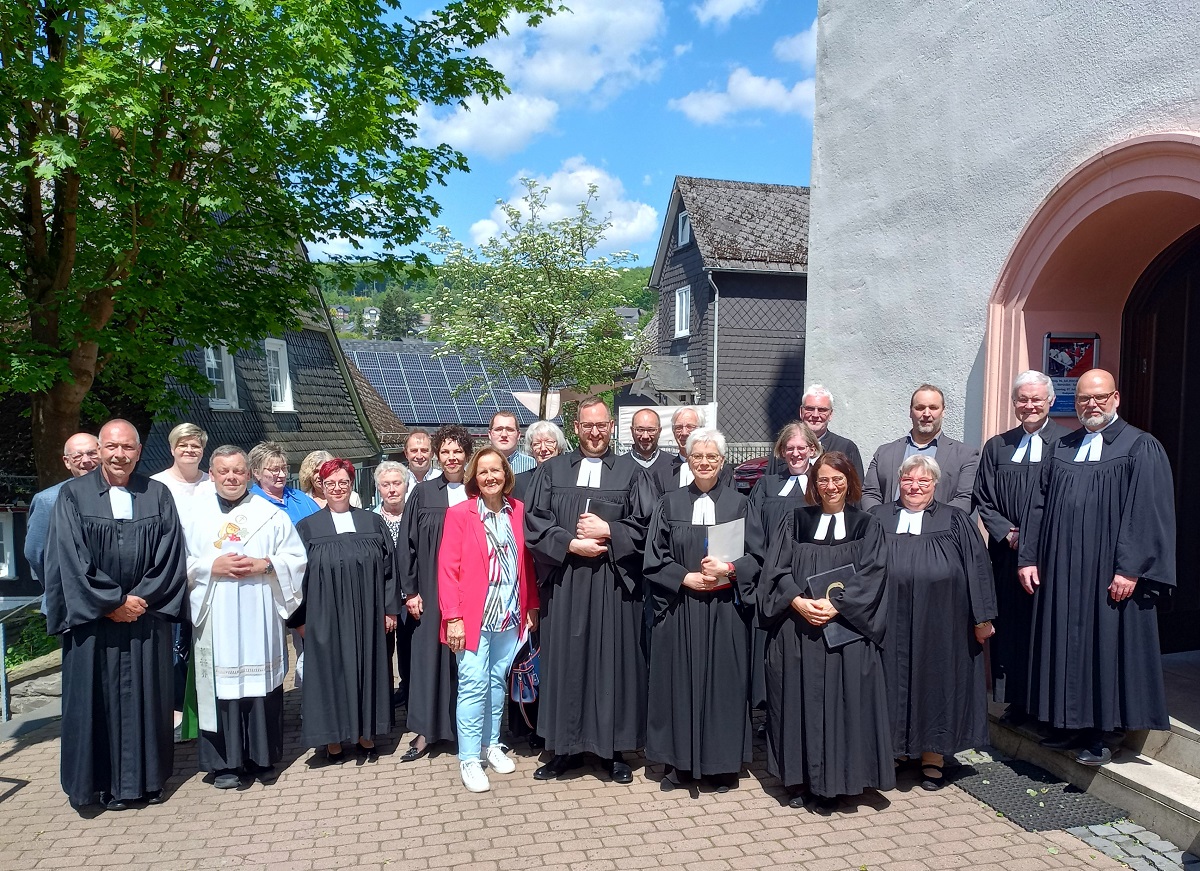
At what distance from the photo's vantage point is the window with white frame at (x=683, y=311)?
27.1m

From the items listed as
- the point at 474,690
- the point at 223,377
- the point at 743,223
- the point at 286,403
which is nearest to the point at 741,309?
the point at 743,223

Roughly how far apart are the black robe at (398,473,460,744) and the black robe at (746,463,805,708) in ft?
6.09

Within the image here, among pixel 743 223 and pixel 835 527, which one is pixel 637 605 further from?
pixel 743 223

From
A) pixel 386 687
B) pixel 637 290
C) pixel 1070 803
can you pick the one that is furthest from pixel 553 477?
pixel 637 290

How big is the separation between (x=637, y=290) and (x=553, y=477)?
73.8 feet

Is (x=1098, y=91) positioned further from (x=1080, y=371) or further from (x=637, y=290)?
(x=637, y=290)

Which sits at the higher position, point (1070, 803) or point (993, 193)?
point (993, 193)

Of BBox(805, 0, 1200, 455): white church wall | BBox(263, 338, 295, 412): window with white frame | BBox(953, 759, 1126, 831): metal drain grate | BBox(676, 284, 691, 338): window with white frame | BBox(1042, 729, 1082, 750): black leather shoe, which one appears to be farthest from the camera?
BBox(676, 284, 691, 338): window with white frame

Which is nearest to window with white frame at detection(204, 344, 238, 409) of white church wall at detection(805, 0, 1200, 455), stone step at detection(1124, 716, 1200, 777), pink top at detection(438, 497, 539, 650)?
white church wall at detection(805, 0, 1200, 455)

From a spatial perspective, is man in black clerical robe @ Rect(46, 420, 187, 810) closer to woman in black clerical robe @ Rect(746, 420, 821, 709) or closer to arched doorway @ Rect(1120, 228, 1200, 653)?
woman in black clerical robe @ Rect(746, 420, 821, 709)

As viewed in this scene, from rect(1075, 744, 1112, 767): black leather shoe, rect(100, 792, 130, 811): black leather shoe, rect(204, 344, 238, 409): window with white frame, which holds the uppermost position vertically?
rect(204, 344, 238, 409): window with white frame

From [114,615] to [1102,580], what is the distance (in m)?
5.21

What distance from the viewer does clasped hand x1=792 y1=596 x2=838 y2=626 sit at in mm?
4555

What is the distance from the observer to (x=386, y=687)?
18.1ft
